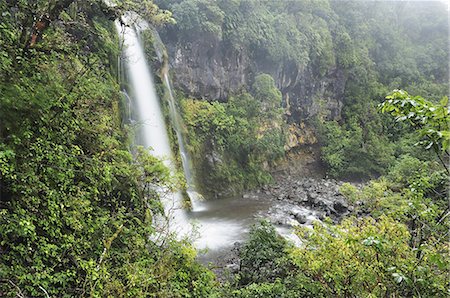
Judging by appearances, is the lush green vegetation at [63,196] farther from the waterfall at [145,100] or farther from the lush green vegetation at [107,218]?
the waterfall at [145,100]

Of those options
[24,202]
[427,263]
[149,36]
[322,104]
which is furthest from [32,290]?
[322,104]

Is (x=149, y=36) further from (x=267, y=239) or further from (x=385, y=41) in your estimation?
(x=385, y=41)

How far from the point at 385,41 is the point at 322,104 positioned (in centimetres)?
1227

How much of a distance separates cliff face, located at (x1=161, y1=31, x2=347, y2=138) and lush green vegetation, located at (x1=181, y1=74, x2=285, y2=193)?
3.24 feet

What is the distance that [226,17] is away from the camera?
733 inches

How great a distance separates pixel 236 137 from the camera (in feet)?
58.1

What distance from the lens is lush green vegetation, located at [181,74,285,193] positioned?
1647 cm

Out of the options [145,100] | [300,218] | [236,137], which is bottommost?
[300,218]

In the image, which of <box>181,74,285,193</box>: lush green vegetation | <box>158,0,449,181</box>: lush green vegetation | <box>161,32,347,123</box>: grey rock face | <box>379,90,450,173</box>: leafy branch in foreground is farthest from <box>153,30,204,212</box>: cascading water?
<box>379,90,450,173</box>: leafy branch in foreground

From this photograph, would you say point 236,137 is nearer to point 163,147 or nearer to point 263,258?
point 163,147

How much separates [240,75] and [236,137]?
4804mm

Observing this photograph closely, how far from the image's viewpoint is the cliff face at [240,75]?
17578 millimetres

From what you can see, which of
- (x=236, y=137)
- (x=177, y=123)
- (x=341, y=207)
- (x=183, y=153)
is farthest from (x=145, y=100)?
(x=341, y=207)

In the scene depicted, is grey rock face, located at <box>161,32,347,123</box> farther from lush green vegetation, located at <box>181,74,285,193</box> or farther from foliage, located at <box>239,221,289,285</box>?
foliage, located at <box>239,221,289,285</box>
